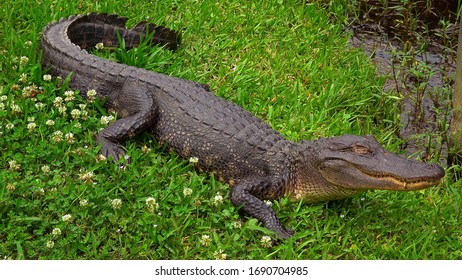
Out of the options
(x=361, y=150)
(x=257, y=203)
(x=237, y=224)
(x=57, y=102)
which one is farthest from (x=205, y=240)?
(x=57, y=102)

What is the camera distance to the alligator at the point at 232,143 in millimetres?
4215

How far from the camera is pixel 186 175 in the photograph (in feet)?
15.1

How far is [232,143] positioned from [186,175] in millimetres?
387

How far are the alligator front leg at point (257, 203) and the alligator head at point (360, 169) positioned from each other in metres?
0.28

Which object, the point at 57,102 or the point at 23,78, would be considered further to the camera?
the point at 23,78

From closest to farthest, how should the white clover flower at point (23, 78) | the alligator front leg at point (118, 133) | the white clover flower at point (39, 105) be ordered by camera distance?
the alligator front leg at point (118, 133)
the white clover flower at point (39, 105)
the white clover flower at point (23, 78)

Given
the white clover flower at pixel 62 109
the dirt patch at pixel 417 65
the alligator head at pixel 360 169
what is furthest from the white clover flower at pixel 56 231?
the dirt patch at pixel 417 65

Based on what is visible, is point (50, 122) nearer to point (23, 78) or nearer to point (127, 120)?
point (127, 120)

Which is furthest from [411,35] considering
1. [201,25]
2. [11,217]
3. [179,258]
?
[11,217]

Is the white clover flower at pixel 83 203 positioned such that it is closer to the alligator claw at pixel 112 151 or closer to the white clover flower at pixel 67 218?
the white clover flower at pixel 67 218

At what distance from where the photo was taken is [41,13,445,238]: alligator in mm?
4215

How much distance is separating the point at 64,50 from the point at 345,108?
2.42m

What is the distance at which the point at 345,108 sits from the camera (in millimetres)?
5848

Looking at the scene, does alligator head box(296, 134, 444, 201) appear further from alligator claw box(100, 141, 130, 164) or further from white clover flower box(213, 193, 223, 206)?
alligator claw box(100, 141, 130, 164)
